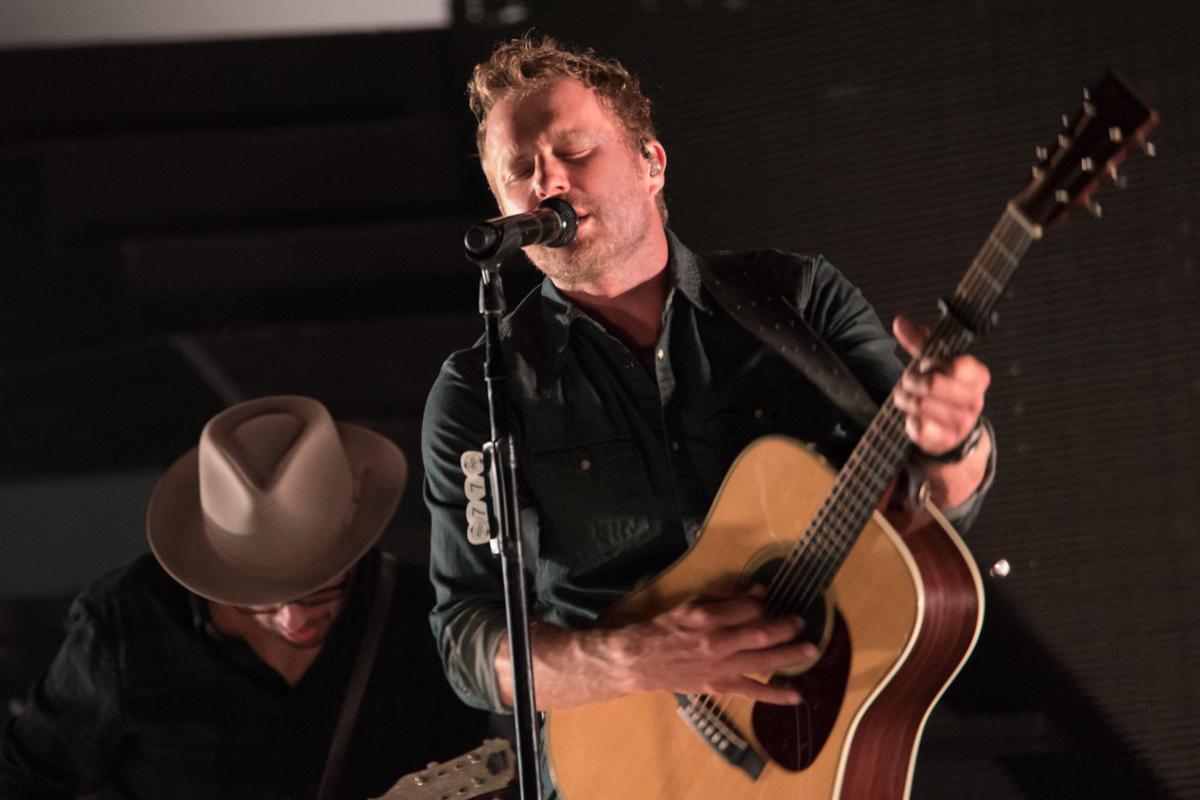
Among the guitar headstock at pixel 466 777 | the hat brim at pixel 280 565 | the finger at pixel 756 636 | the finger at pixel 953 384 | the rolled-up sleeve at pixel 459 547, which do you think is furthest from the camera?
the hat brim at pixel 280 565

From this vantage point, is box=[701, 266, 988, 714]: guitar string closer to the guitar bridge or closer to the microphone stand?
the guitar bridge

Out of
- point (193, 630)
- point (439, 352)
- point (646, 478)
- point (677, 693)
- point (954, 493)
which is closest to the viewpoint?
point (954, 493)

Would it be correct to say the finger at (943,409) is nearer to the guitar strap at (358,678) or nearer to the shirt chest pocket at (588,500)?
the shirt chest pocket at (588,500)

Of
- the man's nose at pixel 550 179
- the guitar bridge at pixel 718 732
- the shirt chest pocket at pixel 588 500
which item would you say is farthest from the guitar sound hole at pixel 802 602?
the man's nose at pixel 550 179

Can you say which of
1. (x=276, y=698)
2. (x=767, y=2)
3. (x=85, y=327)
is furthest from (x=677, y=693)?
(x=85, y=327)

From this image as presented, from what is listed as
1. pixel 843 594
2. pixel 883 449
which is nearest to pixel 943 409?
pixel 883 449

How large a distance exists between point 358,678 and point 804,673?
4.27 feet

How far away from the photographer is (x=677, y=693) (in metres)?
2.07

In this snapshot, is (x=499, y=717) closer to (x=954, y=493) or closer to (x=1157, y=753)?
(x=1157, y=753)

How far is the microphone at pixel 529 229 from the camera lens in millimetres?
1815

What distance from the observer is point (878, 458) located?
183 cm

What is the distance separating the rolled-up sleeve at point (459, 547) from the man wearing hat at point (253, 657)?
0.66m

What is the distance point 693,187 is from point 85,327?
167cm

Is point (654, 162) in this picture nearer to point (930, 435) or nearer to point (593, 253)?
point (593, 253)
